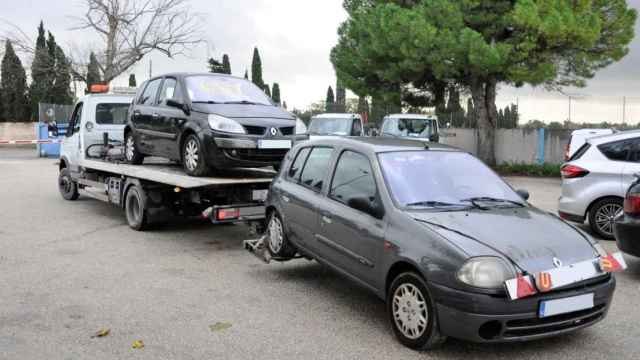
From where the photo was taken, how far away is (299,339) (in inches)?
187

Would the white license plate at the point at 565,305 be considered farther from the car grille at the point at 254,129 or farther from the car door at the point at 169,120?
the car door at the point at 169,120

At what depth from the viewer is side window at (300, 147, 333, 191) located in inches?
235

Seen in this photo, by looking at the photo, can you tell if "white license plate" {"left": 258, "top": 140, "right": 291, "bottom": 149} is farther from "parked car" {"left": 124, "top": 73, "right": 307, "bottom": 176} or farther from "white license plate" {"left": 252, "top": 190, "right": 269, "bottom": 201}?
"white license plate" {"left": 252, "top": 190, "right": 269, "bottom": 201}

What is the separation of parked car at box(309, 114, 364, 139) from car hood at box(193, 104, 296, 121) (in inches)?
380

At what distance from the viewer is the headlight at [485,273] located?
4.04 metres

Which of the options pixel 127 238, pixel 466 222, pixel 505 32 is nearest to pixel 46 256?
pixel 127 238

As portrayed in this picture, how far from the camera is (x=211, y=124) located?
804 centimetres

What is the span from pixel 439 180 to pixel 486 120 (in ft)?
63.7

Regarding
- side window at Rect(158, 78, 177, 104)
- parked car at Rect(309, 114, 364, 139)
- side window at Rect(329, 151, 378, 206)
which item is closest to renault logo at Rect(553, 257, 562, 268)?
side window at Rect(329, 151, 378, 206)

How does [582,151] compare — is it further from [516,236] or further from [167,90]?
[167,90]

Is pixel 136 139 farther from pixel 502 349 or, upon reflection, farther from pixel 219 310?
pixel 502 349

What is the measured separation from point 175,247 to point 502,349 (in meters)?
5.10

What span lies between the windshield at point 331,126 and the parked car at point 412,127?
1.31 m

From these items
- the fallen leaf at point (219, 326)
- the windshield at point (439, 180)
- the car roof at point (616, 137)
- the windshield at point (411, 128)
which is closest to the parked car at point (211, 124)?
the windshield at point (439, 180)
